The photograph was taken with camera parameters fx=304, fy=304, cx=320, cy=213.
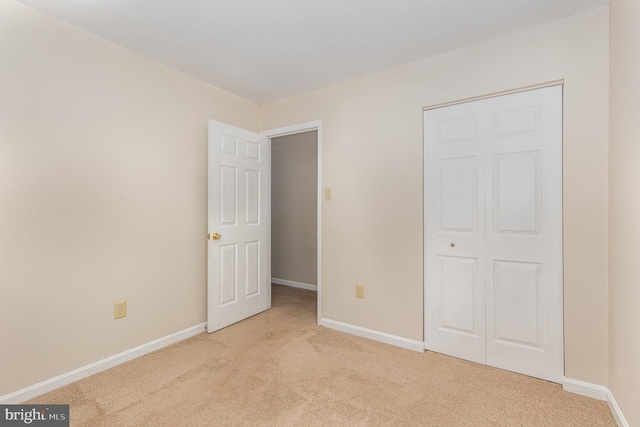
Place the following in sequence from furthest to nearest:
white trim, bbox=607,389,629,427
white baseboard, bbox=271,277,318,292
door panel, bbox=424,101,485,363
A: white baseboard, bbox=271,277,318,292 → door panel, bbox=424,101,485,363 → white trim, bbox=607,389,629,427

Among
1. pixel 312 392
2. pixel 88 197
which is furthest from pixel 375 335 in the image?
pixel 88 197

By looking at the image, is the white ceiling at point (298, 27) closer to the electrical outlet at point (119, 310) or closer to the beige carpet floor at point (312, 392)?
the electrical outlet at point (119, 310)

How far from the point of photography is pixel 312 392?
1.92 meters

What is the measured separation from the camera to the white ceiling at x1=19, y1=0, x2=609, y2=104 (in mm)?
1864

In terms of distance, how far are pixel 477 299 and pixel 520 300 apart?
0.28 meters

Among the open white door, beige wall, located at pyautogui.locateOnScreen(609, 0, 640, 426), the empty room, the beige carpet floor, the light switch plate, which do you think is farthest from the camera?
the light switch plate

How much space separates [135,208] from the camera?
95.7 inches

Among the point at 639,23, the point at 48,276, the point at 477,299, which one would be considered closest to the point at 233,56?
the point at 48,276

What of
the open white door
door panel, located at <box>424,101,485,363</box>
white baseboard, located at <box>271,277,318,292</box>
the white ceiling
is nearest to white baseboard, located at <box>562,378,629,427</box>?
door panel, located at <box>424,101,485,363</box>

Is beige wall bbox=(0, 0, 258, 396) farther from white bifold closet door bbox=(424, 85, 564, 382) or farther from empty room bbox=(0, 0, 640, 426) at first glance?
white bifold closet door bbox=(424, 85, 564, 382)

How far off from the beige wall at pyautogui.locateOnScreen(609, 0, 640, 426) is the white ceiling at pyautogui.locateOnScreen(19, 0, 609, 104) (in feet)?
1.46

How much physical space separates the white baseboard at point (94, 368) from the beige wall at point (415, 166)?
1360mm

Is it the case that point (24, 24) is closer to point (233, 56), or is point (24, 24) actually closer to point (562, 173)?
point (233, 56)

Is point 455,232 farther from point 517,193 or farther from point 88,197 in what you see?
point 88,197
